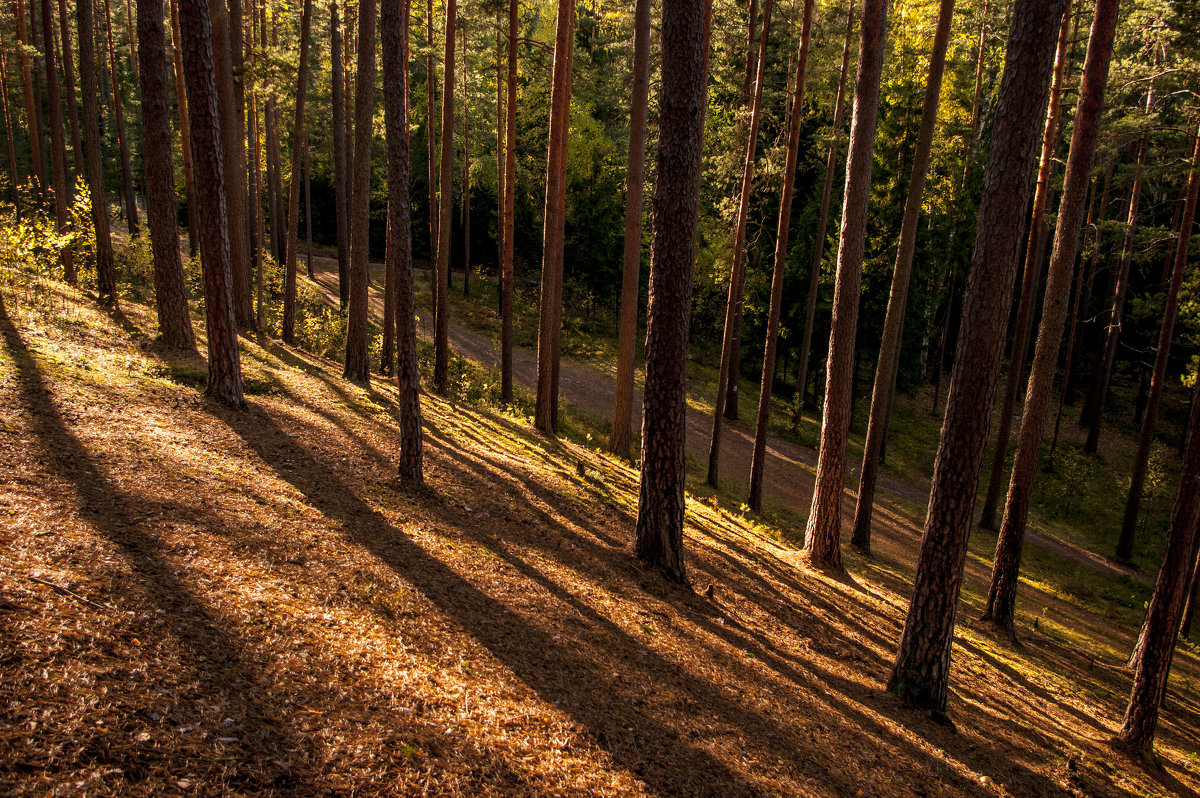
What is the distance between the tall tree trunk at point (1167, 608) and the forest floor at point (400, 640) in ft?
1.46

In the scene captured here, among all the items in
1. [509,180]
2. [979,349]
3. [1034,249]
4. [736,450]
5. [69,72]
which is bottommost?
[736,450]

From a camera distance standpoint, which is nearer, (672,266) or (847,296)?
(672,266)

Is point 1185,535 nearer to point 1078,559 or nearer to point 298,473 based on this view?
point 298,473

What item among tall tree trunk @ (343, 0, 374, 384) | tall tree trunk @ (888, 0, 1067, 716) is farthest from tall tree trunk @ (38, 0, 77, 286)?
tall tree trunk @ (888, 0, 1067, 716)

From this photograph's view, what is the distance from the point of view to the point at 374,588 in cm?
583

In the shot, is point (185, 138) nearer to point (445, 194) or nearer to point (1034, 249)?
point (445, 194)

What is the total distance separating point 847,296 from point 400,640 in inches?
348

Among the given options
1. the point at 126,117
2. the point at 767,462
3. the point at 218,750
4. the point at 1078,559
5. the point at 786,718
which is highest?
the point at 126,117

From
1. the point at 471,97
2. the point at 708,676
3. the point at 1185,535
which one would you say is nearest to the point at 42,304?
the point at 708,676

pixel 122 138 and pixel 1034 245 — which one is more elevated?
pixel 122 138

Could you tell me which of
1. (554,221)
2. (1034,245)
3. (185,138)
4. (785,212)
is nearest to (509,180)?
(554,221)

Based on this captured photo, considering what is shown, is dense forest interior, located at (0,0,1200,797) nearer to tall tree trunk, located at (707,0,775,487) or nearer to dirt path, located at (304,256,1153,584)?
tall tree trunk, located at (707,0,775,487)

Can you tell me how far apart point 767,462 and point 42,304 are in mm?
19007

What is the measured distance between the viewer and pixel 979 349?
246 inches
